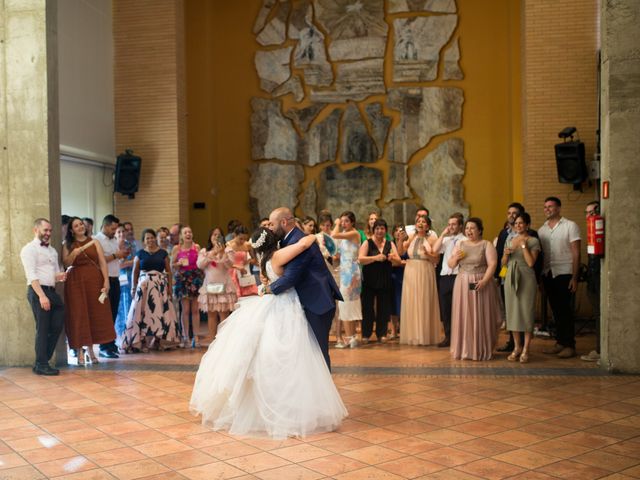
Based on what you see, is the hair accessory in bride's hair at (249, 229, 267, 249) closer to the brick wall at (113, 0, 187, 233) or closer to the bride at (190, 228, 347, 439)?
the bride at (190, 228, 347, 439)

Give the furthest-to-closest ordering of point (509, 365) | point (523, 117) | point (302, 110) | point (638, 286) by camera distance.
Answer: point (302, 110) → point (523, 117) → point (509, 365) → point (638, 286)

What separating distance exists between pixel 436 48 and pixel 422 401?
8.65 meters

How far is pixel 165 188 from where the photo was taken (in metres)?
12.9

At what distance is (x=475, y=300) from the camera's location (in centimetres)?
805

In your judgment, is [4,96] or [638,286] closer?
[638,286]

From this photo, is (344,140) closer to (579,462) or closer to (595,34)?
(595,34)

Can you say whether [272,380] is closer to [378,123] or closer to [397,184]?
[397,184]

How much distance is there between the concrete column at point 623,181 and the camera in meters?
7.16

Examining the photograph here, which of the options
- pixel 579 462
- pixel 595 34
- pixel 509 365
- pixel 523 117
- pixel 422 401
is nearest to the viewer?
pixel 579 462

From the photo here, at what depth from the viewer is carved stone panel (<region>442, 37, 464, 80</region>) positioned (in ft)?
43.6

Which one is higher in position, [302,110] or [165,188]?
[302,110]

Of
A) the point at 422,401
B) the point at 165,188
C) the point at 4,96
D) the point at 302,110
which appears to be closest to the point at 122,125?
the point at 165,188

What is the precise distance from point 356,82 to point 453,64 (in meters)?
1.77

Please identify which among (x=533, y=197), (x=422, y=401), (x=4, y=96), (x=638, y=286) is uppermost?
(x=4, y=96)
